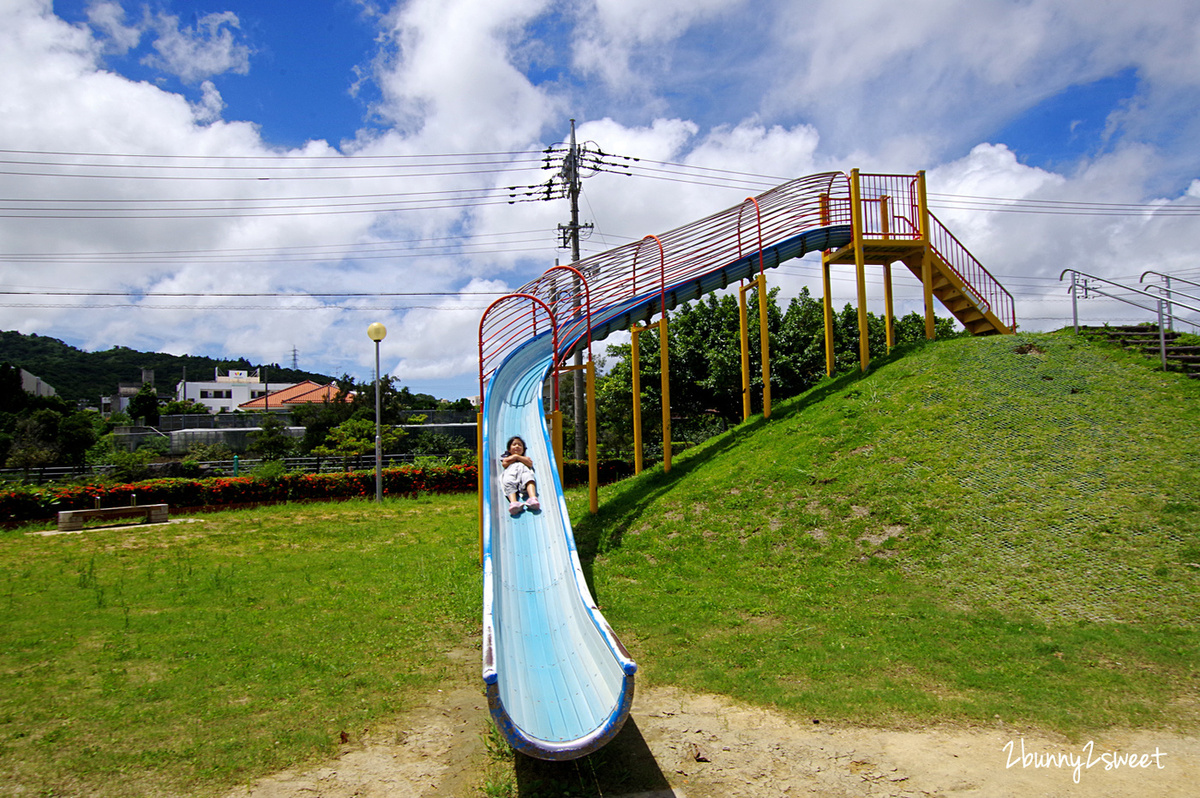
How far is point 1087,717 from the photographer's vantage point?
18.9ft

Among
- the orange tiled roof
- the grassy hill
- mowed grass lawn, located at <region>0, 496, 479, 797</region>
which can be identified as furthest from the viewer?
the orange tiled roof

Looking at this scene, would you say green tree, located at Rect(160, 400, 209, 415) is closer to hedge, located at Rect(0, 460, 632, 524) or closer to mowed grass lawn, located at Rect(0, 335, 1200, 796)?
hedge, located at Rect(0, 460, 632, 524)

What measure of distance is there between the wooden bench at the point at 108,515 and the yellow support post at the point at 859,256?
57.3 ft

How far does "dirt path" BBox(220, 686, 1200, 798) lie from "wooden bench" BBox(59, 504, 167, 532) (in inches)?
568

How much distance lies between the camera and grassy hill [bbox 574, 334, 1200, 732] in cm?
656

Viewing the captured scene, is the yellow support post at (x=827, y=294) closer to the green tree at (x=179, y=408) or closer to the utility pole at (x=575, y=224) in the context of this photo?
the utility pole at (x=575, y=224)

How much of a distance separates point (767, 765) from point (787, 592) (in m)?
3.82

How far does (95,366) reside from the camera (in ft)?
365

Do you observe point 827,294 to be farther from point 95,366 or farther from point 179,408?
point 95,366

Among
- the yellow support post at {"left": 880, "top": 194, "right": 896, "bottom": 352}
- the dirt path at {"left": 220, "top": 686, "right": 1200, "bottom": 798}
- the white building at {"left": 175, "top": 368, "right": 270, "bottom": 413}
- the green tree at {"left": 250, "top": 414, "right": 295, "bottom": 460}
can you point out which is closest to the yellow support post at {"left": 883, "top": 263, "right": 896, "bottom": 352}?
the yellow support post at {"left": 880, "top": 194, "right": 896, "bottom": 352}

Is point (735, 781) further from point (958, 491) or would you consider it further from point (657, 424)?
point (657, 424)

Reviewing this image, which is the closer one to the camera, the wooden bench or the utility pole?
the wooden bench

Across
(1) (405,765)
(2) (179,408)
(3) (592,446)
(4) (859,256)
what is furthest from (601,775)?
(2) (179,408)

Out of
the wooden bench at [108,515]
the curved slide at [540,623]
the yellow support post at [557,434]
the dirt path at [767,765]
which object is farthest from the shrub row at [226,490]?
the dirt path at [767,765]
